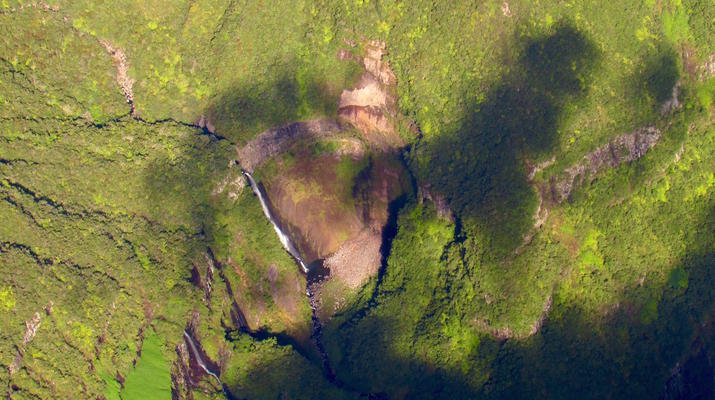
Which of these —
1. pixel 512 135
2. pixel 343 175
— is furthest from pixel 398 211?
pixel 512 135

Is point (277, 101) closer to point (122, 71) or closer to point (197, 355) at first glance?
point (122, 71)

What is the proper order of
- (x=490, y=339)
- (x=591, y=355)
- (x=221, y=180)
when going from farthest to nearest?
(x=221, y=180) < (x=490, y=339) < (x=591, y=355)

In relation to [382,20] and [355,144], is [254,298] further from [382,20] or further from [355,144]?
[382,20]

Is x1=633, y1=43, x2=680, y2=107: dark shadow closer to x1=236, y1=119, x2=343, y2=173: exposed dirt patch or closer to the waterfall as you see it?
x1=236, y1=119, x2=343, y2=173: exposed dirt patch

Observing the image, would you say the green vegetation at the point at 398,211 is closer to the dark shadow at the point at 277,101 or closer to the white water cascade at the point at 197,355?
the dark shadow at the point at 277,101

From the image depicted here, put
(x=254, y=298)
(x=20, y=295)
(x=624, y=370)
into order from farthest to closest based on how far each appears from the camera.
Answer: (x=254, y=298) < (x=624, y=370) < (x=20, y=295)

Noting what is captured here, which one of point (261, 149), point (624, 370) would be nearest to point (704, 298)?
point (624, 370)
